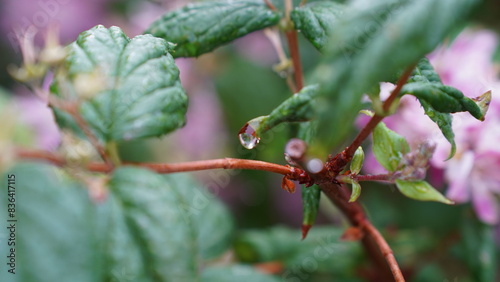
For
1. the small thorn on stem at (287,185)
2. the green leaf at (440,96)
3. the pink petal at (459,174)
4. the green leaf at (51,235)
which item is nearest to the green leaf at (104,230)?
the green leaf at (51,235)

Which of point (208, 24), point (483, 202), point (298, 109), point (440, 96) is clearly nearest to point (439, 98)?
point (440, 96)

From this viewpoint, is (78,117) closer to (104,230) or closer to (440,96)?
(104,230)

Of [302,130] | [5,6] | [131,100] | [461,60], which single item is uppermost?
[5,6]

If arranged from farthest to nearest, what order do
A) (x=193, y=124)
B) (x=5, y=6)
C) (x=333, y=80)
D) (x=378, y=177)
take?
(x=5, y=6), (x=193, y=124), (x=378, y=177), (x=333, y=80)

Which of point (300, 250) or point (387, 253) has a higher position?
point (387, 253)

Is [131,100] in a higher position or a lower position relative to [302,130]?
higher

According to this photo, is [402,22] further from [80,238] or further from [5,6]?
[5,6]

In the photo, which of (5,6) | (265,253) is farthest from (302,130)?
(5,6)

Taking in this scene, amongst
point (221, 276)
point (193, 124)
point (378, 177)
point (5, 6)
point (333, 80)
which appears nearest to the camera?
point (333, 80)
